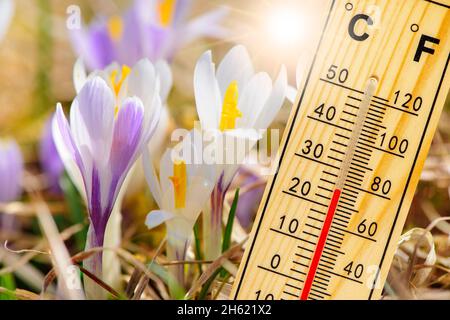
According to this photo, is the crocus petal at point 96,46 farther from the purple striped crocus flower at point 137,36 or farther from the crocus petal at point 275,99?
the crocus petal at point 275,99

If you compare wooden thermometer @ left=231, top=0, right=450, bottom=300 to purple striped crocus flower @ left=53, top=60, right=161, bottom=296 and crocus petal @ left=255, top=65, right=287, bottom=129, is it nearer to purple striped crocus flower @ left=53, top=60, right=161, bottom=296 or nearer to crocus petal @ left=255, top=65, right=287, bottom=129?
crocus petal @ left=255, top=65, right=287, bottom=129

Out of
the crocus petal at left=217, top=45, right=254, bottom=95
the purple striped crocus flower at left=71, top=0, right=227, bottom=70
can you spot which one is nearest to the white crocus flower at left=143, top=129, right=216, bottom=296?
the crocus petal at left=217, top=45, right=254, bottom=95

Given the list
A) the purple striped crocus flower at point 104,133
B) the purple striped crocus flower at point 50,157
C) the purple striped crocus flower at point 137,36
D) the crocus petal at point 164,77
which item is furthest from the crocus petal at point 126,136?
the purple striped crocus flower at point 50,157

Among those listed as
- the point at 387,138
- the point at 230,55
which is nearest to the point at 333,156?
the point at 387,138

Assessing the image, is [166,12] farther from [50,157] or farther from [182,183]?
[182,183]

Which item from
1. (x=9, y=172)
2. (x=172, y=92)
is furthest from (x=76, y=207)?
(x=172, y=92)

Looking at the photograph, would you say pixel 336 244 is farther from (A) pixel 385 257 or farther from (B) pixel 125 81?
(B) pixel 125 81
